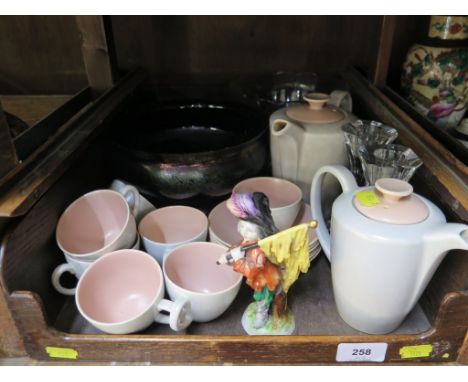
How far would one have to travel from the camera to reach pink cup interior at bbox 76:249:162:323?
0.57m

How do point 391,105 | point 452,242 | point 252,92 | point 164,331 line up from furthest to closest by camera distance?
point 252,92, point 391,105, point 164,331, point 452,242

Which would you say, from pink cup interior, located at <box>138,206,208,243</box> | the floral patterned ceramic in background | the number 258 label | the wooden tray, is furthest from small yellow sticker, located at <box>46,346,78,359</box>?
the floral patterned ceramic in background

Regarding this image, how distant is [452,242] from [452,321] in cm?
12

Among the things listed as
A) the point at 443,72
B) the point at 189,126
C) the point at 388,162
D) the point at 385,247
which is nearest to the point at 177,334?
the point at 385,247

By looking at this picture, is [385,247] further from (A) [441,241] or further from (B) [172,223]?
(B) [172,223]

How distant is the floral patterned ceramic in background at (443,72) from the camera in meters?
0.84

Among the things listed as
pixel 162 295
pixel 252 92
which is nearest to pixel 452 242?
pixel 162 295

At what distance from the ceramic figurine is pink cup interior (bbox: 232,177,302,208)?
0.23m

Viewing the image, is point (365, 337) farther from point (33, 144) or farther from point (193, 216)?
point (33, 144)

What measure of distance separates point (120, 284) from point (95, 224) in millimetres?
144

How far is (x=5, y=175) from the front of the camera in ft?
1.72

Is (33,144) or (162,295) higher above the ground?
(33,144)

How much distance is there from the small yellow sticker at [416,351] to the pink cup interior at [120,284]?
335 mm

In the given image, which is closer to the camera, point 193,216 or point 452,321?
point 452,321
